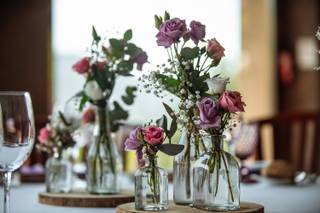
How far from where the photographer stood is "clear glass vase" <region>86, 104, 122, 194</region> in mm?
1703

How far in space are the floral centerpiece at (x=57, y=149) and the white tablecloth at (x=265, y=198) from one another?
0.07 metres

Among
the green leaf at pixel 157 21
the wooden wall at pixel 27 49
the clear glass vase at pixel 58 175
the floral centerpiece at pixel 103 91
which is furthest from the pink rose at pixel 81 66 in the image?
the wooden wall at pixel 27 49

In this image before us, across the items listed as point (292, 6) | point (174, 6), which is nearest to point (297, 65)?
point (292, 6)

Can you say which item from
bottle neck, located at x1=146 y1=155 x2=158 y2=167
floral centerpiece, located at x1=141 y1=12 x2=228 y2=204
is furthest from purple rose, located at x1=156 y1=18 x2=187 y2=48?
bottle neck, located at x1=146 y1=155 x2=158 y2=167

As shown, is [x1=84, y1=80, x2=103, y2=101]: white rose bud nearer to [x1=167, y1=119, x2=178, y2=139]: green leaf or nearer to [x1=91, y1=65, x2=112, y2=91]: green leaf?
[x1=91, y1=65, x2=112, y2=91]: green leaf

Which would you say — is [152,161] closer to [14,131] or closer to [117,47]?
[14,131]

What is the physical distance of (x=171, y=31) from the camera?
1.35m

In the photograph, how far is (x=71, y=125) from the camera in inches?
74.1

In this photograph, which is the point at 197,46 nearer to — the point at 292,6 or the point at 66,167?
the point at 66,167

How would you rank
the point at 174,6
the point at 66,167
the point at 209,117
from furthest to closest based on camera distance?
the point at 174,6, the point at 66,167, the point at 209,117

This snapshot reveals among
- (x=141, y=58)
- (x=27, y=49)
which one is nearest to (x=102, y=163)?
(x=141, y=58)

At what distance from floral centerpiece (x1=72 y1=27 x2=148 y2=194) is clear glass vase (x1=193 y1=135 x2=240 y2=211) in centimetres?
42

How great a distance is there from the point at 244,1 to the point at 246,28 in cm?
20

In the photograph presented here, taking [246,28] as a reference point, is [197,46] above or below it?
below
